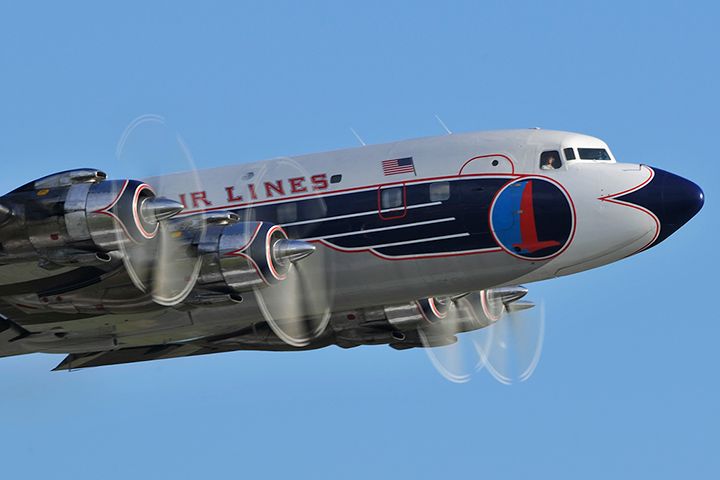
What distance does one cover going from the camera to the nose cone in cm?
3581

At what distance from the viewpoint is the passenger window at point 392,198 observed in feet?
119

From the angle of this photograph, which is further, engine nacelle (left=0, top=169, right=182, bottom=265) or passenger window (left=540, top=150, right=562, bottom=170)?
passenger window (left=540, top=150, right=562, bottom=170)

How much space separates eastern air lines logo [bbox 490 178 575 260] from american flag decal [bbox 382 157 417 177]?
232 cm

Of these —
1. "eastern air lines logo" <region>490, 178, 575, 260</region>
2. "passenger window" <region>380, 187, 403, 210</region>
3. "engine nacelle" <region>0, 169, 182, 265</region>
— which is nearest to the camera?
"engine nacelle" <region>0, 169, 182, 265</region>

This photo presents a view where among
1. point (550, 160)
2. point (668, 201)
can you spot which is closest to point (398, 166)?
point (550, 160)

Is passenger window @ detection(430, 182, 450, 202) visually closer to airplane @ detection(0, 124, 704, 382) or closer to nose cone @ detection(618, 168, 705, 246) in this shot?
airplane @ detection(0, 124, 704, 382)

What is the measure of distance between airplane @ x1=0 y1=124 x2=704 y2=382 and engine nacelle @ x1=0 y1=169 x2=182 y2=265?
183 millimetres

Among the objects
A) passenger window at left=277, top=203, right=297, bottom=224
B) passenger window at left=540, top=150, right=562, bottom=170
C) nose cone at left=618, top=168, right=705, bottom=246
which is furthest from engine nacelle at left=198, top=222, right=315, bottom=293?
nose cone at left=618, top=168, right=705, bottom=246

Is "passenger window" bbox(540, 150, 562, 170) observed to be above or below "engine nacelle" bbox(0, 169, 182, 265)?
above

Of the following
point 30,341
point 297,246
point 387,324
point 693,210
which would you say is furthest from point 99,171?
point 693,210

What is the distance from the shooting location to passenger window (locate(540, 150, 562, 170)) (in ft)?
120

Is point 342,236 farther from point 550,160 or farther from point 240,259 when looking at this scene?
point 550,160

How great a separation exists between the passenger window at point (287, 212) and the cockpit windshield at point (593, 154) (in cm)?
707

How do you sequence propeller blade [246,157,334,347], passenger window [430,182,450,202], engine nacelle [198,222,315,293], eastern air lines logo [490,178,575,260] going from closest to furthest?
engine nacelle [198,222,315,293]
eastern air lines logo [490,178,575,260]
passenger window [430,182,450,202]
propeller blade [246,157,334,347]
